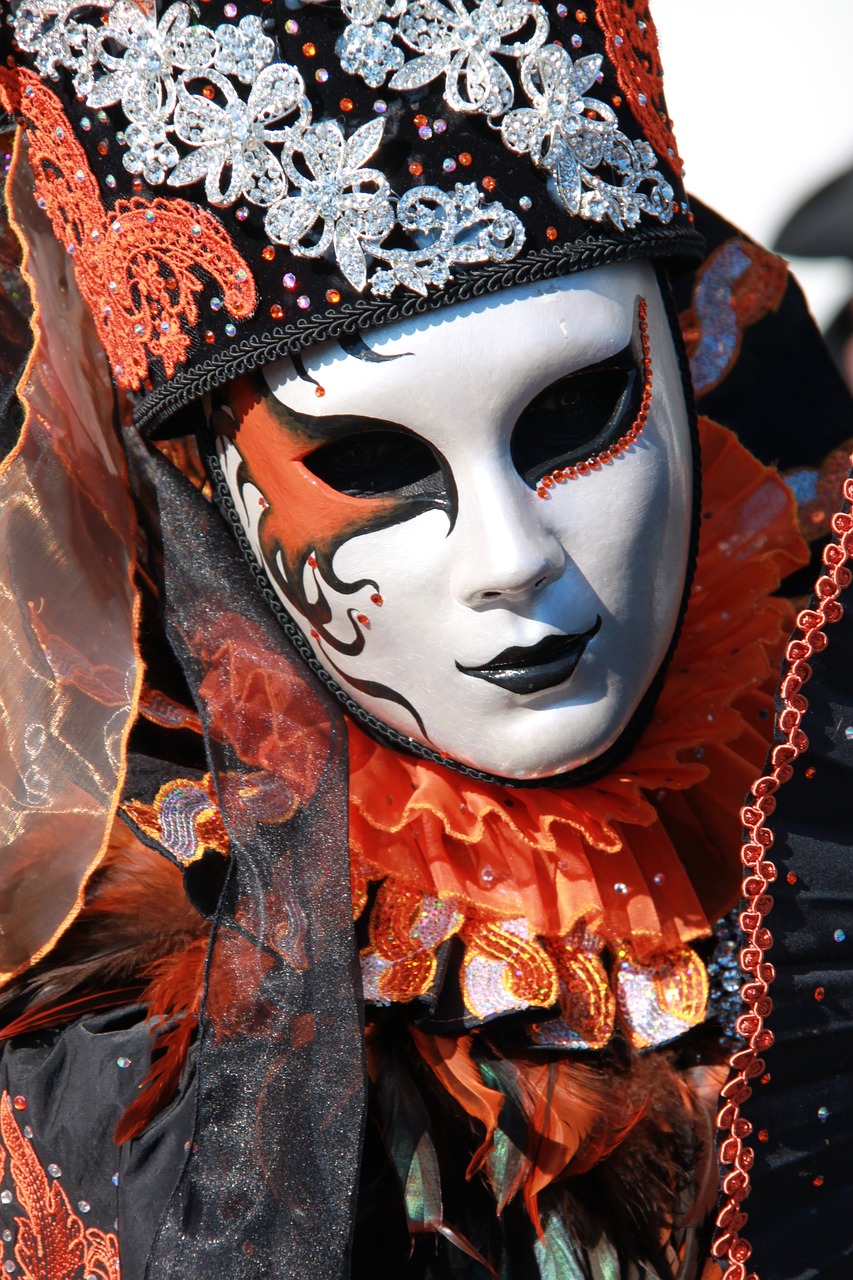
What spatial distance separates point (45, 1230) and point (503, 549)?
78 centimetres

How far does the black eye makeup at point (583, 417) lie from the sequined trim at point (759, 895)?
0.22 m

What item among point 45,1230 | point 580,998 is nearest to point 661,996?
point 580,998

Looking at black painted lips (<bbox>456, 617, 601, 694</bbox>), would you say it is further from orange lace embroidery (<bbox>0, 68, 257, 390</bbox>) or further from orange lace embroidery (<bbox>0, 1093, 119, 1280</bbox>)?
orange lace embroidery (<bbox>0, 1093, 119, 1280</bbox>)

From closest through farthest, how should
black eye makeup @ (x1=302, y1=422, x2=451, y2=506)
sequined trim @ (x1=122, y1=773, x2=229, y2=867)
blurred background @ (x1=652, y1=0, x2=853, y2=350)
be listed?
black eye makeup @ (x1=302, y1=422, x2=451, y2=506), sequined trim @ (x1=122, y1=773, x2=229, y2=867), blurred background @ (x1=652, y1=0, x2=853, y2=350)

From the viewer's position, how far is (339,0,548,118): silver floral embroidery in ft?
3.50

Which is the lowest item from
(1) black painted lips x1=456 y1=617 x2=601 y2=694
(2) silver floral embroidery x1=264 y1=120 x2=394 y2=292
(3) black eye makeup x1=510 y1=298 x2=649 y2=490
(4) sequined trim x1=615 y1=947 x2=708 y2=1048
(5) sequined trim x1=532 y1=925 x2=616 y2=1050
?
(4) sequined trim x1=615 y1=947 x2=708 y2=1048

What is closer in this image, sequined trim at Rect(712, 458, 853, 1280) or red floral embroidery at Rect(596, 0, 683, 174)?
sequined trim at Rect(712, 458, 853, 1280)

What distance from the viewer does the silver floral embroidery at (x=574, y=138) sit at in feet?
3.59

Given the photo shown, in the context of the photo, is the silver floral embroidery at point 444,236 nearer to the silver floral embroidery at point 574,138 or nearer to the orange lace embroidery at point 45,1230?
the silver floral embroidery at point 574,138

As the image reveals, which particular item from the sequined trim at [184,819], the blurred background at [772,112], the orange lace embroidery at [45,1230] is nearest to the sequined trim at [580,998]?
the sequined trim at [184,819]

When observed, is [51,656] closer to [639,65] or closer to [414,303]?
[414,303]

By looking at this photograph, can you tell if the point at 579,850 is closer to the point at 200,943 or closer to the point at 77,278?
the point at 200,943

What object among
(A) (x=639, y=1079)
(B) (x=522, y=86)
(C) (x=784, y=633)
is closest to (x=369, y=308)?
(B) (x=522, y=86)

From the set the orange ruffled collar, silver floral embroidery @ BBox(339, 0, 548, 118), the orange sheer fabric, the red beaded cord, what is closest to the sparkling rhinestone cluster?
silver floral embroidery @ BBox(339, 0, 548, 118)
